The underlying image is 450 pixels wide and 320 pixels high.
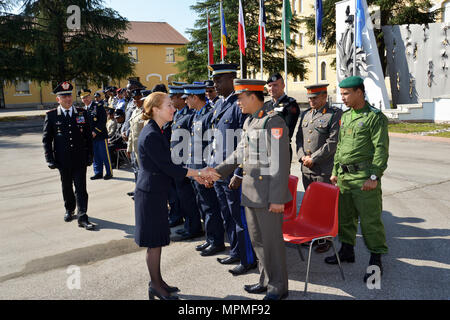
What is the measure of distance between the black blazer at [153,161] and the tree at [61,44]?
26.3 m

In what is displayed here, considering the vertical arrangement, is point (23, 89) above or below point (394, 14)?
below

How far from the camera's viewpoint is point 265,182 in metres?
3.64

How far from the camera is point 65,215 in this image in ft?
21.6

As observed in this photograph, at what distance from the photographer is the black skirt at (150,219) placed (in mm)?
3762

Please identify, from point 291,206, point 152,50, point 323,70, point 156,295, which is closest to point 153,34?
point 152,50

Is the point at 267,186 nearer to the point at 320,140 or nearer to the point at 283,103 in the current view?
the point at 320,140

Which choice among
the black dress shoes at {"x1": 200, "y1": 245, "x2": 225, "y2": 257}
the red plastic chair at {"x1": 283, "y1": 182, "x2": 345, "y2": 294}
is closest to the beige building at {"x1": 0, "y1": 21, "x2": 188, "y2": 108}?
the black dress shoes at {"x1": 200, "y1": 245, "x2": 225, "y2": 257}

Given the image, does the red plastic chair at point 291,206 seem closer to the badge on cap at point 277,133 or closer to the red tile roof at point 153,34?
the badge on cap at point 277,133

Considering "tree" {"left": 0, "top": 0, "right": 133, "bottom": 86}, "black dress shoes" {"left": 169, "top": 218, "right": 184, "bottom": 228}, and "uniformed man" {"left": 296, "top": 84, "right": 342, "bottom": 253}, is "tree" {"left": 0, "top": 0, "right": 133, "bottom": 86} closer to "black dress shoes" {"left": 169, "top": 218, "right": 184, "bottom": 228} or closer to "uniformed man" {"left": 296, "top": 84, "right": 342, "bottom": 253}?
"black dress shoes" {"left": 169, "top": 218, "right": 184, "bottom": 228}

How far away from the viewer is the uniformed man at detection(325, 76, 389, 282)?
4.02m

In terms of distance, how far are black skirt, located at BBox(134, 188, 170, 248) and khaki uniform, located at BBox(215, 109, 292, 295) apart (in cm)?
86

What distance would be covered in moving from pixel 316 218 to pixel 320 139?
44.2 inches
